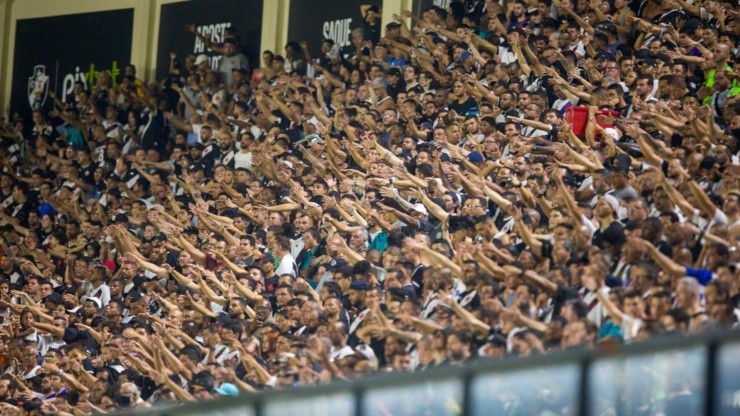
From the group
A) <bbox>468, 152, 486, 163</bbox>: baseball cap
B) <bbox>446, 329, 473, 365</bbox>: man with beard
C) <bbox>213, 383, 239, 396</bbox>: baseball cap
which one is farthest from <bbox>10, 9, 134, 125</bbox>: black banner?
<bbox>446, 329, 473, 365</bbox>: man with beard

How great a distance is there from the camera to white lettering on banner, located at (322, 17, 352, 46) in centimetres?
1482

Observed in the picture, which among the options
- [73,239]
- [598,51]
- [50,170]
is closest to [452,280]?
[598,51]

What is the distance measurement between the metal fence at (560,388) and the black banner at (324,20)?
9.51 meters

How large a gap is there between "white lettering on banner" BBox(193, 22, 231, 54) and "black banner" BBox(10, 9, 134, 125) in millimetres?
1048

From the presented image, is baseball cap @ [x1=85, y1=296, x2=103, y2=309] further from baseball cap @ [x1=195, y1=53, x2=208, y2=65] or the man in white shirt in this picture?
baseball cap @ [x1=195, y1=53, x2=208, y2=65]

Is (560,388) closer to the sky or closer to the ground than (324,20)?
closer to the ground

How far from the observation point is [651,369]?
4.92 metres

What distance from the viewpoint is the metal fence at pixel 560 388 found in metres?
4.86

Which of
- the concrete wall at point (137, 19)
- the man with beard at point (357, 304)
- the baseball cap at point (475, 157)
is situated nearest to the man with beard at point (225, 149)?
the concrete wall at point (137, 19)

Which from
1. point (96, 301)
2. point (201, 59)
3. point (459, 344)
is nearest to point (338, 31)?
point (201, 59)

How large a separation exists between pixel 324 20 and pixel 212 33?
162 centimetres

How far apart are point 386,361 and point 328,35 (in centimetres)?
712

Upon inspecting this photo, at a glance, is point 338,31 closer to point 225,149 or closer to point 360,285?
point 225,149

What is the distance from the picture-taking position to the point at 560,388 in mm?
5082
